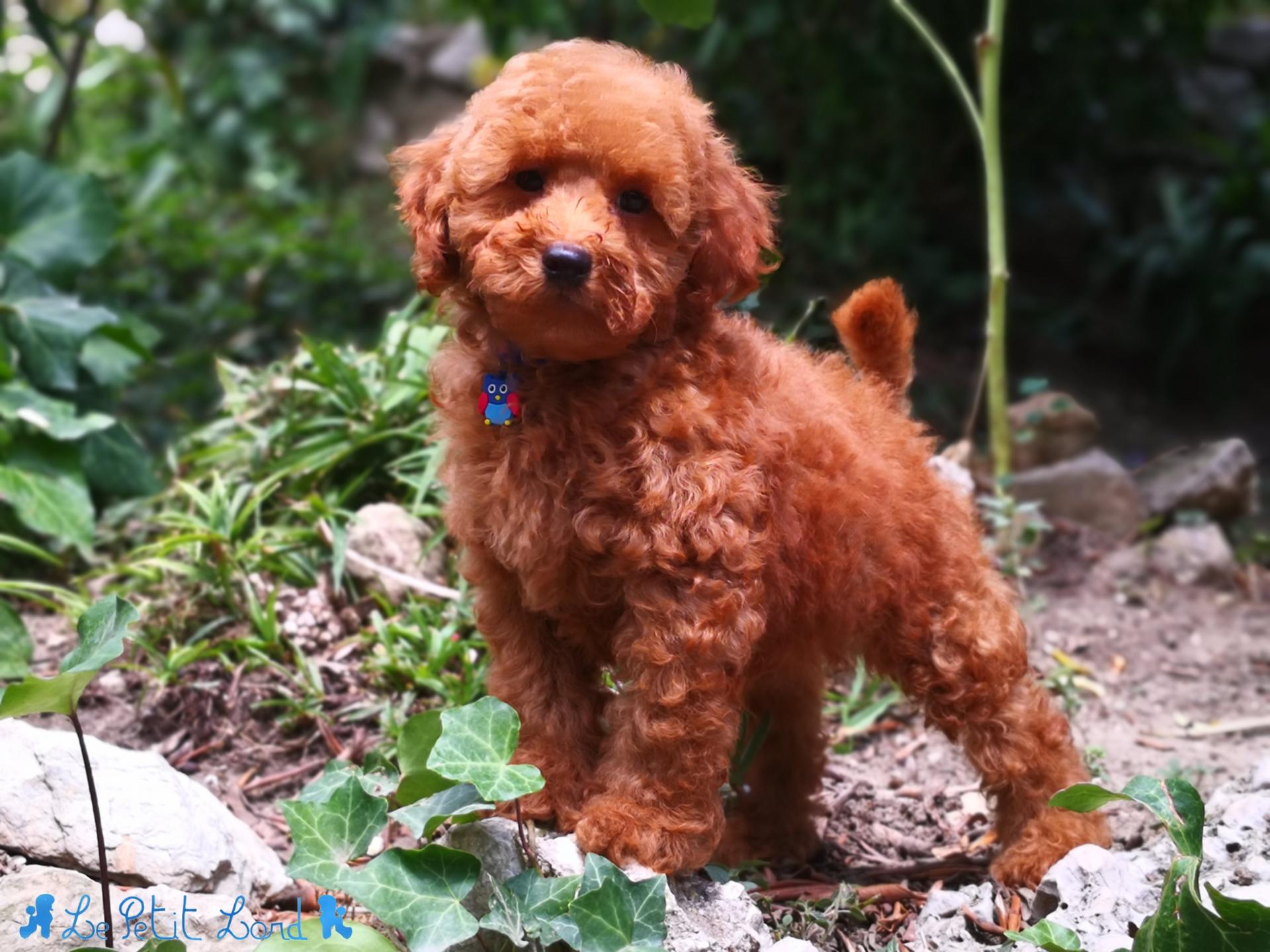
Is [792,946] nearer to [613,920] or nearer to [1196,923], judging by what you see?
[613,920]

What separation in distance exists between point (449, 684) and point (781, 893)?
1.02 meters

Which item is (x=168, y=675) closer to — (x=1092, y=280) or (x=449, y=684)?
(x=449, y=684)

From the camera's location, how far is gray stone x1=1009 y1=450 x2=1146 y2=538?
508 cm

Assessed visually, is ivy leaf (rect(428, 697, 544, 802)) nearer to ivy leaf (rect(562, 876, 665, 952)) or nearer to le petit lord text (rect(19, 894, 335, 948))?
ivy leaf (rect(562, 876, 665, 952))

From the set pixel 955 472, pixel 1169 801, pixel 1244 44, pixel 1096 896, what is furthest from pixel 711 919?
pixel 1244 44

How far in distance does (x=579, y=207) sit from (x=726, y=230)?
1.03 feet

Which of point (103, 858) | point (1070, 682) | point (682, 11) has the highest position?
point (682, 11)

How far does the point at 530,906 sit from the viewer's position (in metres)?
2.34

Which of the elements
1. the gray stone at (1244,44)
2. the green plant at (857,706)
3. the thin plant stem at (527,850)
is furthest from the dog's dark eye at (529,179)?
the gray stone at (1244,44)

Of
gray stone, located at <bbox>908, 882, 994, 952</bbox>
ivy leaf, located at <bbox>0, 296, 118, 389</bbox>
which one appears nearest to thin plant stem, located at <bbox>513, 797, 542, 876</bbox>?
gray stone, located at <bbox>908, 882, 994, 952</bbox>

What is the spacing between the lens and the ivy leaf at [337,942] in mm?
2250

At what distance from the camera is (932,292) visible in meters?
7.53

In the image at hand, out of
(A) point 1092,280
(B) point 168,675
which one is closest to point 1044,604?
(B) point 168,675

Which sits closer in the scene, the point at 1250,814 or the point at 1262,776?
the point at 1250,814
